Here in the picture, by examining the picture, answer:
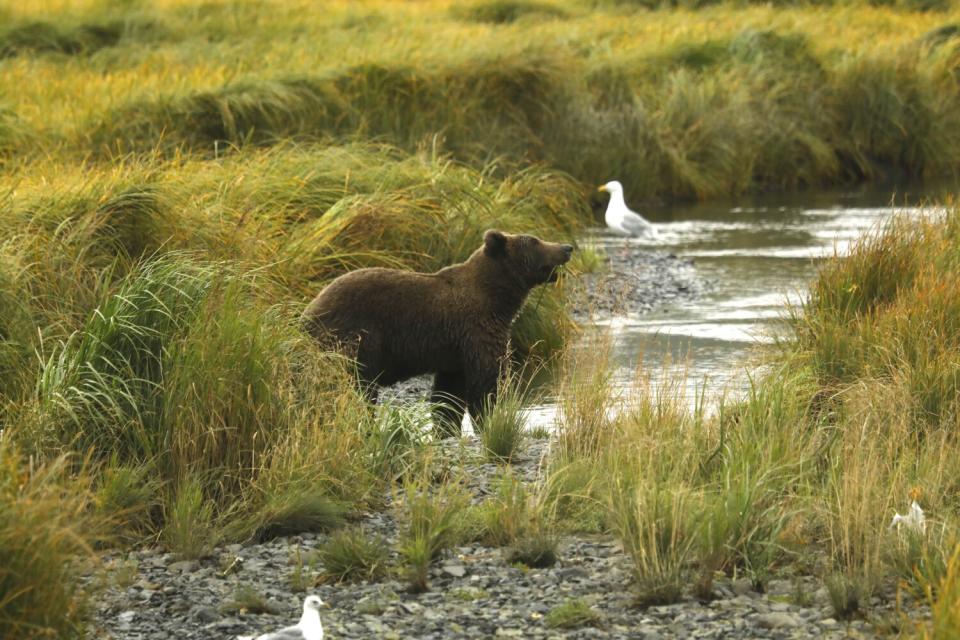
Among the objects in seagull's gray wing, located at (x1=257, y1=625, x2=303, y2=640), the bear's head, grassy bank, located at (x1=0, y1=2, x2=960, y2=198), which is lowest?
seagull's gray wing, located at (x1=257, y1=625, x2=303, y2=640)

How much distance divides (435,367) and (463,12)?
22.4 meters

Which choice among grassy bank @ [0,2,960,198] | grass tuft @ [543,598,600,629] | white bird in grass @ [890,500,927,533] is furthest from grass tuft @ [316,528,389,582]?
grassy bank @ [0,2,960,198]

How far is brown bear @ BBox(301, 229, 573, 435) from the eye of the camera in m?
8.80

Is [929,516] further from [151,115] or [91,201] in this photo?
[151,115]

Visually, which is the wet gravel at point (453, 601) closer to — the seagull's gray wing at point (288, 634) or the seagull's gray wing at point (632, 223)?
the seagull's gray wing at point (288, 634)

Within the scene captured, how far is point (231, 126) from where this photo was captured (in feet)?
54.6

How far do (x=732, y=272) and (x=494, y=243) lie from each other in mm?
7903

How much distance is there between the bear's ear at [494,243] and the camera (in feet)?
30.2

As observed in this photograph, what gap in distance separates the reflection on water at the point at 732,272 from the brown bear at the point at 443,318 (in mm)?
491

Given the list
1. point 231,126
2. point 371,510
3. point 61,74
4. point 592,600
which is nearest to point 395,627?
point 592,600

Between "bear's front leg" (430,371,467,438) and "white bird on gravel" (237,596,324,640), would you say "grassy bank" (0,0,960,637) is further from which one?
"bear's front leg" (430,371,467,438)

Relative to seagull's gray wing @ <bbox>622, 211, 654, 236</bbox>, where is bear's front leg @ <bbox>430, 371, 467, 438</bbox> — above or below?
below

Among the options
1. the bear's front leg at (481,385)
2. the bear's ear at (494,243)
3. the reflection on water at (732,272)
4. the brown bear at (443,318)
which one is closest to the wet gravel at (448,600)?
the brown bear at (443,318)

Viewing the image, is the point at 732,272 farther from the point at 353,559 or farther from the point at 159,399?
the point at 353,559
